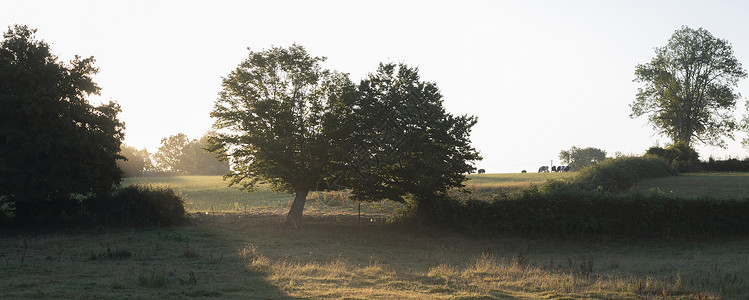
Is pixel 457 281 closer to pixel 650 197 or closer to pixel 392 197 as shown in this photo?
pixel 392 197

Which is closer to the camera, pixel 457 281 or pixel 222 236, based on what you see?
pixel 457 281

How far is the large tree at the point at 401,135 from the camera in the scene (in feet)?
92.6

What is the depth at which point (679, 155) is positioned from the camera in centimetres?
5438

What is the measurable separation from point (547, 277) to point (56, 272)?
15.4 metres

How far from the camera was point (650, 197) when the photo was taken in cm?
2888

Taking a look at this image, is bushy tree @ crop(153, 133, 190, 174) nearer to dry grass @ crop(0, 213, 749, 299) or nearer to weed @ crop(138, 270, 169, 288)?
dry grass @ crop(0, 213, 749, 299)

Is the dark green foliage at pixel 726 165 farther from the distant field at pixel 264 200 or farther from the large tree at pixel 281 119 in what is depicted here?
the large tree at pixel 281 119

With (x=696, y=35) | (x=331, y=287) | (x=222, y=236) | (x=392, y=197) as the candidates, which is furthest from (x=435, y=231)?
(x=696, y=35)

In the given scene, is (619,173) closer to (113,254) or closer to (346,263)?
(346,263)

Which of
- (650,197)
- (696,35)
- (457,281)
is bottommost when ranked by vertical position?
(457,281)

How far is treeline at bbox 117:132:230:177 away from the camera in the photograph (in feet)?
389

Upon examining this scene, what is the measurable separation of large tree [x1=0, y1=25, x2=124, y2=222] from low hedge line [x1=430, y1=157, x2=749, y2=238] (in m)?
20.6

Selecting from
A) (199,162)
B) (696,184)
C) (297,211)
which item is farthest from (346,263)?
(199,162)

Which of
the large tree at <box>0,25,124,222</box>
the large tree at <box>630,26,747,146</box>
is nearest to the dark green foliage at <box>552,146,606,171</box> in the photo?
the large tree at <box>630,26,747,146</box>
